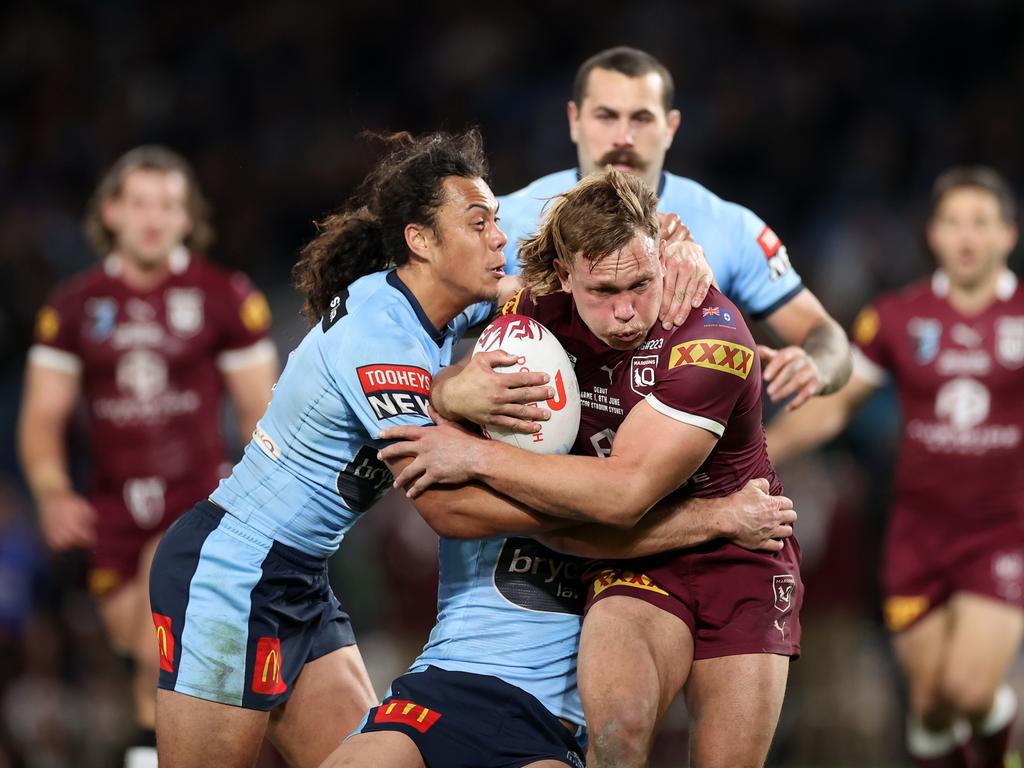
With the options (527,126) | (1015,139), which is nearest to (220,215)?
(527,126)

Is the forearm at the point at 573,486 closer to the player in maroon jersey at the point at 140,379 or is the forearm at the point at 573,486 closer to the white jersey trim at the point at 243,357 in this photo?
the player in maroon jersey at the point at 140,379

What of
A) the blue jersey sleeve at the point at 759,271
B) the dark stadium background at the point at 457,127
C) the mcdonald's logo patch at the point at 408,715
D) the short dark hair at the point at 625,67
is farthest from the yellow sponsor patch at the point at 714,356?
the dark stadium background at the point at 457,127

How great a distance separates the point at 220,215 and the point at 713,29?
173 inches

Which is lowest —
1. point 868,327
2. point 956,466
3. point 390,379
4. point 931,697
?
point 931,697

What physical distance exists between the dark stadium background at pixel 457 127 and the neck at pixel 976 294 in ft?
5.81

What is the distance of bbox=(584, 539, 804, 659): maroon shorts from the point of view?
4.00m

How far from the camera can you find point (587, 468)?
3.79 meters

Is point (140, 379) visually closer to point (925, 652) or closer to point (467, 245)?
point (467, 245)

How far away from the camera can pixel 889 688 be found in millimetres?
Result: 8859

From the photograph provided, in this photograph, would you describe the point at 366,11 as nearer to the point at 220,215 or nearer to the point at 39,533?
the point at 220,215

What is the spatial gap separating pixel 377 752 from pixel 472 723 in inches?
11.3

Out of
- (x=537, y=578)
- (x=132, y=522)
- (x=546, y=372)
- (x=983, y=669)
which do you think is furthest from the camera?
(x=132, y=522)

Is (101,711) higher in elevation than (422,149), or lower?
lower

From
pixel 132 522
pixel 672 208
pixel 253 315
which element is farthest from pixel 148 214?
pixel 672 208
